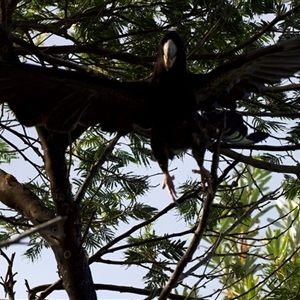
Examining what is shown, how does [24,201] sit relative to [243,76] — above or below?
below

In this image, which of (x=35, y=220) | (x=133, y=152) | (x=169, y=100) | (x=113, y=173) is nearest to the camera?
(x=35, y=220)

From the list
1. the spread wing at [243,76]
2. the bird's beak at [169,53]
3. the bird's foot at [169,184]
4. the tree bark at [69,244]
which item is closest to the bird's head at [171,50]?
the bird's beak at [169,53]

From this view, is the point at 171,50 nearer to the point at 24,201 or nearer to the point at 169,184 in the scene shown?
the point at 169,184

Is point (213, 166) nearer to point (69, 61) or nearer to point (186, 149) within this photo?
point (186, 149)

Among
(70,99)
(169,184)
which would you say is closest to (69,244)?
(169,184)

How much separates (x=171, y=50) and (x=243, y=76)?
0.42 m

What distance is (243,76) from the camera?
2.84 metres

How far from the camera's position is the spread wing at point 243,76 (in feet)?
8.63

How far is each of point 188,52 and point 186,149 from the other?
1.83 ft

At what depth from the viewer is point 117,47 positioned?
3049 millimetres

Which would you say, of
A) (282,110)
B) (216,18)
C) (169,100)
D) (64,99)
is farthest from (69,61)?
(282,110)

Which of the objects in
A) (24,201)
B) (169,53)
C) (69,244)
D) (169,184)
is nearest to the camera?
(69,244)

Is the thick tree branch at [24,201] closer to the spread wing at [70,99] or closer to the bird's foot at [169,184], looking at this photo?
the spread wing at [70,99]

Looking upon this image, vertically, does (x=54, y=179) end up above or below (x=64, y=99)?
below
